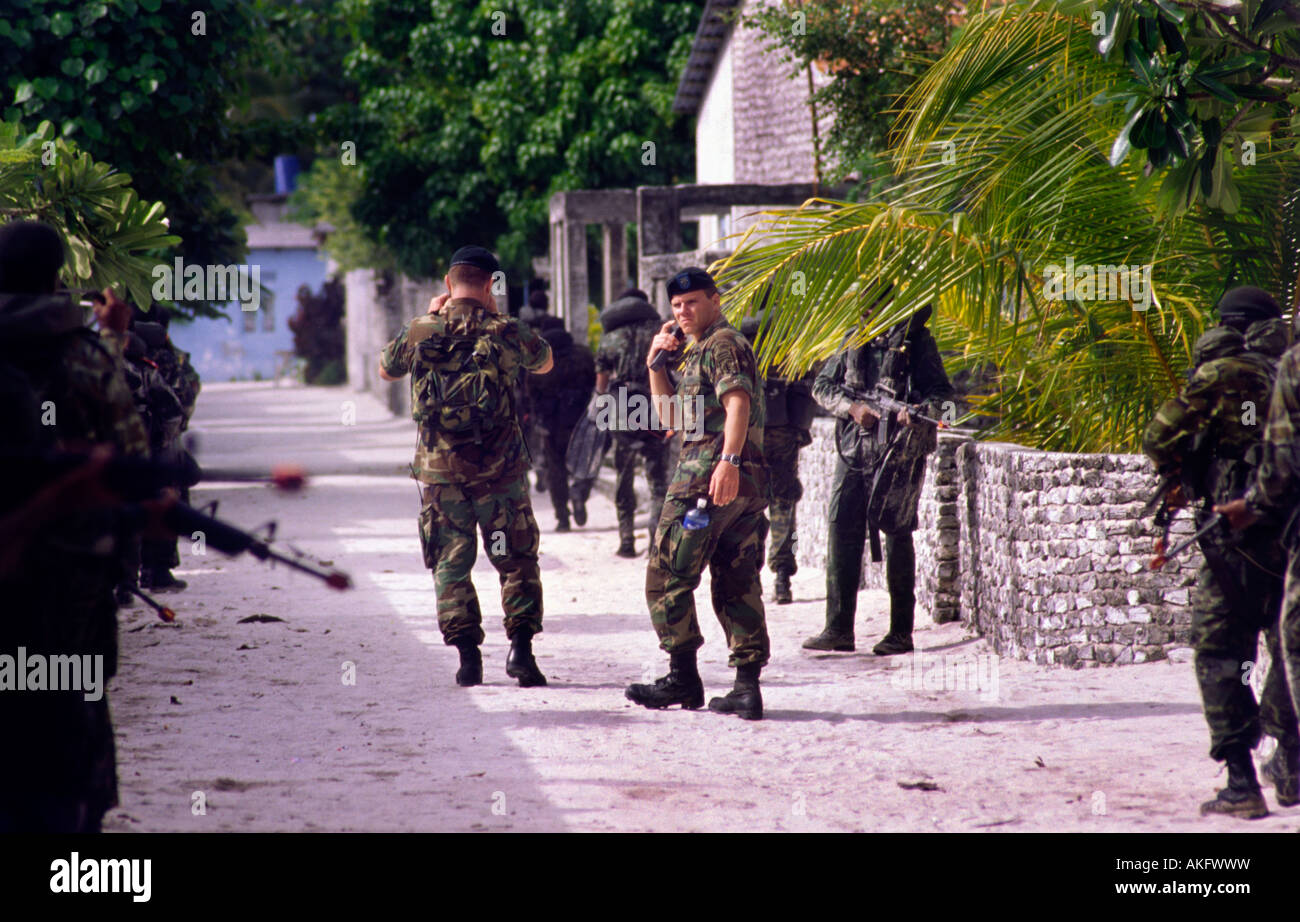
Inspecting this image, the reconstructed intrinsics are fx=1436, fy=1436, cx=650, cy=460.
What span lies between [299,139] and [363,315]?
2311 centimetres

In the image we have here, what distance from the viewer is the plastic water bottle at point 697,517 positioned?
6.05 meters

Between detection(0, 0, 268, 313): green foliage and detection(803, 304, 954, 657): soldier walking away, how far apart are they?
6.39 metres

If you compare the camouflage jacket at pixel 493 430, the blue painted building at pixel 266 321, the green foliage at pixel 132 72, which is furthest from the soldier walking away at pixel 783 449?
the blue painted building at pixel 266 321

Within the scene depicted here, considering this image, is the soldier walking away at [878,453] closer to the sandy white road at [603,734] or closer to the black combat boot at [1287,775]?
the sandy white road at [603,734]

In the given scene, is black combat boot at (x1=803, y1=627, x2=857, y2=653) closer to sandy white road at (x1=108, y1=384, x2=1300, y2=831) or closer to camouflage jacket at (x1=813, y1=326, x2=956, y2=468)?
sandy white road at (x1=108, y1=384, x2=1300, y2=831)

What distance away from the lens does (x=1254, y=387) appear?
480 centimetres

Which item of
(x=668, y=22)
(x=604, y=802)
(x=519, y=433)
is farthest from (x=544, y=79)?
(x=604, y=802)

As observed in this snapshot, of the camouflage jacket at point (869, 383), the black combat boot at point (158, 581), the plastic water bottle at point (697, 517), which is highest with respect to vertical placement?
the camouflage jacket at point (869, 383)

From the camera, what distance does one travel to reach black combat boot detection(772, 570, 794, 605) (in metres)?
9.32

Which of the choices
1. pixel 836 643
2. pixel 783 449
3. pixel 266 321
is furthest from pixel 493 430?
pixel 266 321

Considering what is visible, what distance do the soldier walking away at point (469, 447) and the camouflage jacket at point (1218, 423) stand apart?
295cm

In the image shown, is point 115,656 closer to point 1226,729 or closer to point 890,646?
point 1226,729

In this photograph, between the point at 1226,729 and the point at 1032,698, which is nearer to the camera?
the point at 1226,729

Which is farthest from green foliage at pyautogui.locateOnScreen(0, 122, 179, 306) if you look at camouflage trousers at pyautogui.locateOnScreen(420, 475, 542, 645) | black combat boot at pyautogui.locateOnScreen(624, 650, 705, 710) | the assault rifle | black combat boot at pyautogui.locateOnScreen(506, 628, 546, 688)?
the assault rifle
